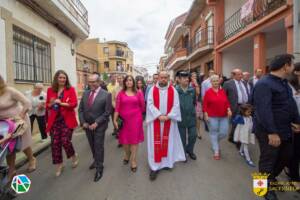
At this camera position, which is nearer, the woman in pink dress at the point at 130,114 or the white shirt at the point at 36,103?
the woman in pink dress at the point at 130,114

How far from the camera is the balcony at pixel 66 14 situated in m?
7.21

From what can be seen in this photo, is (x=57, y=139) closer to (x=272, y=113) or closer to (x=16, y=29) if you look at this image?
(x=272, y=113)

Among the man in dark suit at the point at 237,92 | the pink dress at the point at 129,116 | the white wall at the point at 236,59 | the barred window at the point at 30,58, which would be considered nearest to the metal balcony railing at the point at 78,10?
the barred window at the point at 30,58

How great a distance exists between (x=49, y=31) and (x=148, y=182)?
748 centimetres

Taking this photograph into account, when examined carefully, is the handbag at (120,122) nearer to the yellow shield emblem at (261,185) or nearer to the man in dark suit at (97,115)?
the man in dark suit at (97,115)

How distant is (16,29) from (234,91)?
21.4 ft

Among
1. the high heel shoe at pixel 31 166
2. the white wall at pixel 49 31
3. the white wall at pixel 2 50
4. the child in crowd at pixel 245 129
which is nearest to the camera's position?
the high heel shoe at pixel 31 166

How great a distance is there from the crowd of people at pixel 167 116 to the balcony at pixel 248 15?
429cm

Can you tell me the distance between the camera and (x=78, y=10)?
10219 millimetres

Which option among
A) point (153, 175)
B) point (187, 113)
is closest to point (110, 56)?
point (187, 113)

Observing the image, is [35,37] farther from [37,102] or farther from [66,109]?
[66,109]

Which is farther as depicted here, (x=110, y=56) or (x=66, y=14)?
(x=110, y=56)

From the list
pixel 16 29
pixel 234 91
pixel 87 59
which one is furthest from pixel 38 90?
pixel 87 59

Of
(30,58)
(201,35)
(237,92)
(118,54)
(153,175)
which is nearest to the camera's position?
(153,175)
